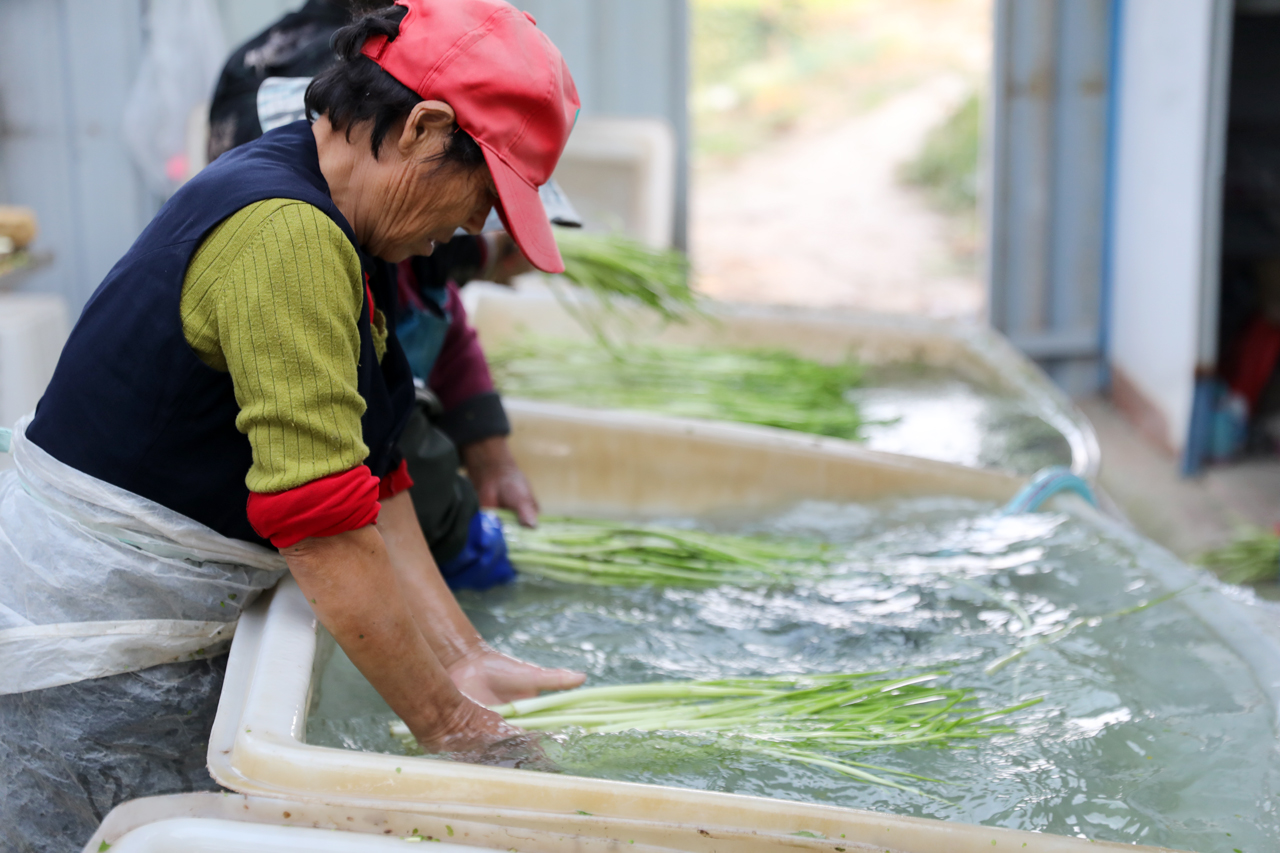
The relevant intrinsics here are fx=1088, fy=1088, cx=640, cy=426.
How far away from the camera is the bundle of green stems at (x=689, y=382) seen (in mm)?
2904

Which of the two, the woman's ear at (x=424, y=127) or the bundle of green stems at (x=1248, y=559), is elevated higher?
the woman's ear at (x=424, y=127)

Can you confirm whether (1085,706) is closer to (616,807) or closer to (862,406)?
(616,807)

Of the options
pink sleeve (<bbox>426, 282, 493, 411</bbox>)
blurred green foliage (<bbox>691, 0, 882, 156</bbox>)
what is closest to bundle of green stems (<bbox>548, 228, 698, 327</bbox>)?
pink sleeve (<bbox>426, 282, 493, 411</bbox>)

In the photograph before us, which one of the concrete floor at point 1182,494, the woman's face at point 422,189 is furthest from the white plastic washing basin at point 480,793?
the concrete floor at point 1182,494

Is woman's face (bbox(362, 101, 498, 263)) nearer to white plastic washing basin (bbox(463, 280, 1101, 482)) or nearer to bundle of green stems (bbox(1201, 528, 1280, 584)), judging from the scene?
white plastic washing basin (bbox(463, 280, 1101, 482))

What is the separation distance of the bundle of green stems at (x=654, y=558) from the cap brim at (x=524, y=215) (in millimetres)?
868

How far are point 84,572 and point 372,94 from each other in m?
0.66

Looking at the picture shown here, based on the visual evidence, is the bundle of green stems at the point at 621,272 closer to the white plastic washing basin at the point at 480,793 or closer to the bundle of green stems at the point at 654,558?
the bundle of green stems at the point at 654,558

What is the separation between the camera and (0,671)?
130 cm

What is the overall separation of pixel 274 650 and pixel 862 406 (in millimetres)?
2341

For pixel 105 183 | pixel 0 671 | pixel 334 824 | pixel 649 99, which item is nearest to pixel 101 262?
pixel 105 183

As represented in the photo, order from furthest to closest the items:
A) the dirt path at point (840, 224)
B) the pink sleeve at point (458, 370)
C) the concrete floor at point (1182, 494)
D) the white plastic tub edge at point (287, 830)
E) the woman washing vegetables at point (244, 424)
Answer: the dirt path at point (840, 224)
the concrete floor at point (1182, 494)
the pink sleeve at point (458, 370)
the woman washing vegetables at point (244, 424)
the white plastic tub edge at point (287, 830)

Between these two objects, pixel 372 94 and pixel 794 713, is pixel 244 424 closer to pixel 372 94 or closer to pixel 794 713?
pixel 372 94

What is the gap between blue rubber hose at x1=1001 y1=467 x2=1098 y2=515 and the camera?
2275 mm
